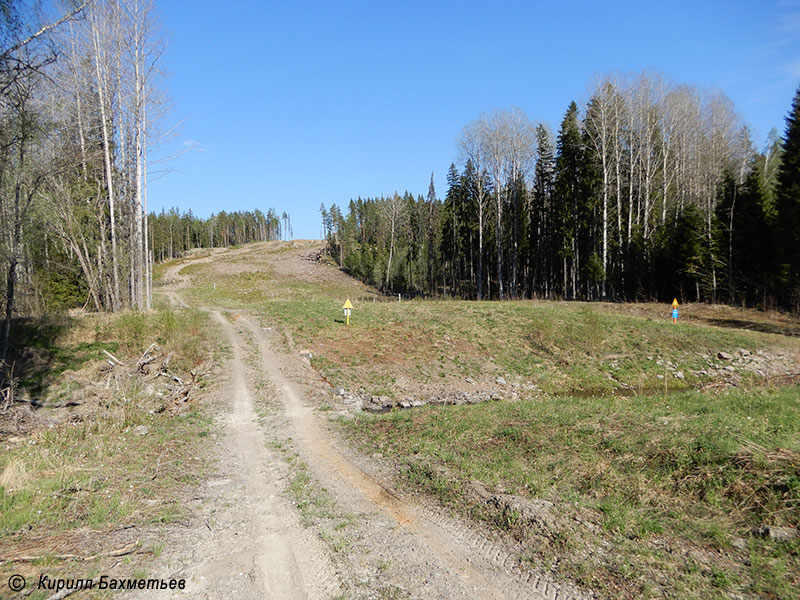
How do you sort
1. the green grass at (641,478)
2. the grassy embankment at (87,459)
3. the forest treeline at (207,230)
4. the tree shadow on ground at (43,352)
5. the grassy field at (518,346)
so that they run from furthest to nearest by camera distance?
the forest treeline at (207,230), the grassy field at (518,346), the tree shadow on ground at (43,352), the grassy embankment at (87,459), the green grass at (641,478)

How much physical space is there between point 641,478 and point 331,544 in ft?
15.6

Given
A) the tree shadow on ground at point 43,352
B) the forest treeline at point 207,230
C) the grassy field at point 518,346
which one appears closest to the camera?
the tree shadow on ground at point 43,352

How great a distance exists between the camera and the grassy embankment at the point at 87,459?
525 centimetres

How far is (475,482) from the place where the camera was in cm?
707

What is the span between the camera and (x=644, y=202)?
1636 inches

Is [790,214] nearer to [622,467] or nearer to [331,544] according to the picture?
[622,467]

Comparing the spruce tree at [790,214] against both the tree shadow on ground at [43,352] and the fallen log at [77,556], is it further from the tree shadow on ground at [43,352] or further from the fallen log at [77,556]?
the tree shadow on ground at [43,352]

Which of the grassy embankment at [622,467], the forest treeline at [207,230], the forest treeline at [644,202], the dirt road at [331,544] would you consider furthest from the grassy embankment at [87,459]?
the forest treeline at [207,230]

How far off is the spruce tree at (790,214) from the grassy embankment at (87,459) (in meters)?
37.0

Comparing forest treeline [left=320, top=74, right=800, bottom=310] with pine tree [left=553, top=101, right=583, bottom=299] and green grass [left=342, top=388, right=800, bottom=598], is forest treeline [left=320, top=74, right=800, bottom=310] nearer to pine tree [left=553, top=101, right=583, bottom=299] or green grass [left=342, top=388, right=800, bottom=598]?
pine tree [left=553, top=101, right=583, bottom=299]

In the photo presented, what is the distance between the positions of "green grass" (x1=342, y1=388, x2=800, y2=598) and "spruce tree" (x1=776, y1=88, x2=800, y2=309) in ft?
82.9

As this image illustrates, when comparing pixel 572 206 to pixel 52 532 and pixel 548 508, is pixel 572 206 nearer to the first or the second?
pixel 548 508

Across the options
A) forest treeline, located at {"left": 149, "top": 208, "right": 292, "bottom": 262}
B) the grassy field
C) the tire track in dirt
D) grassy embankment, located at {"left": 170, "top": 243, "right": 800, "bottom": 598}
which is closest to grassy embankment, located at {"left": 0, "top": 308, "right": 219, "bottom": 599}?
the tire track in dirt

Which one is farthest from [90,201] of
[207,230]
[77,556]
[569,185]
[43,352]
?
[207,230]
